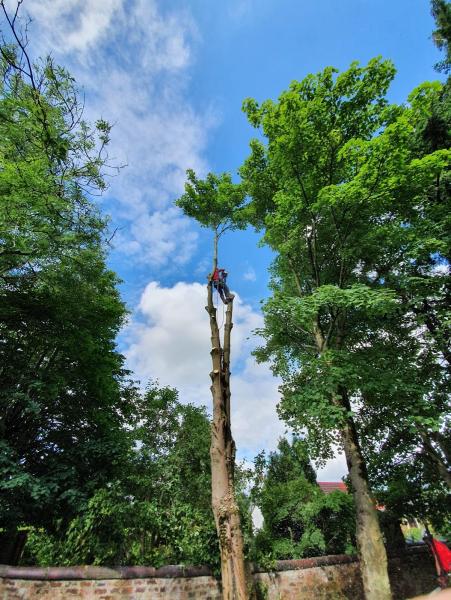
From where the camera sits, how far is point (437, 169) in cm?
822

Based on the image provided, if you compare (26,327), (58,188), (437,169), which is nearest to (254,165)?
(437,169)

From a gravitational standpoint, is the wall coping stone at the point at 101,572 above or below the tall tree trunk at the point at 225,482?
below

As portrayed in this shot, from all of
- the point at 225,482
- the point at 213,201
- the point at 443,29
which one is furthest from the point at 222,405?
the point at 443,29

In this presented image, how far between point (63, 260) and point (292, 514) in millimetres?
10995

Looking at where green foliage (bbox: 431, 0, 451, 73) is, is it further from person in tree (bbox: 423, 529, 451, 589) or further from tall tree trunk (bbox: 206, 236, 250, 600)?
person in tree (bbox: 423, 529, 451, 589)

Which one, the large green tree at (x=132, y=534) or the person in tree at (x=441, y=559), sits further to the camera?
the person in tree at (x=441, y=559)

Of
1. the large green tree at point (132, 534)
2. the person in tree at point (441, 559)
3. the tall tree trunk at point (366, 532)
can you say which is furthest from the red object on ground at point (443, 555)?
the large green tree at point (132, 534)

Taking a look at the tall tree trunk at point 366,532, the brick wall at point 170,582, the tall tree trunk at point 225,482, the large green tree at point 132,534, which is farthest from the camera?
the large green tree at point 132,534

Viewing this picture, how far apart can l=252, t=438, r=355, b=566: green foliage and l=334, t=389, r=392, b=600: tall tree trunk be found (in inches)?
95.9

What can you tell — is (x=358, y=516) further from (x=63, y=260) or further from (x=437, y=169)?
(x=63, y=260)

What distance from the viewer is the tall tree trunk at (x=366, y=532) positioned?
6.59 metres

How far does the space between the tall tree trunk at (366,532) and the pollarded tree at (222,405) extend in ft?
10.9

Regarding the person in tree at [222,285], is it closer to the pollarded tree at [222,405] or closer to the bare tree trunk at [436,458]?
the pollarded tree at [222,405]

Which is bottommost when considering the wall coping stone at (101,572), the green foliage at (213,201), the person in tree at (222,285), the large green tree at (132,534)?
the wall coping stone at (101,572)
